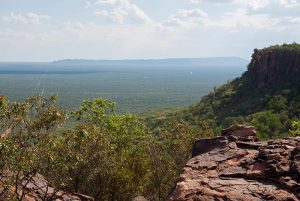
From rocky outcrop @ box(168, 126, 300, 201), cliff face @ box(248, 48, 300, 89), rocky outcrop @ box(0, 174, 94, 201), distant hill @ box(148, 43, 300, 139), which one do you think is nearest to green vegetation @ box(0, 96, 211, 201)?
rocky outcrop @ box(0, 174, 94, 201)

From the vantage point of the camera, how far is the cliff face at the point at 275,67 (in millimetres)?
108000

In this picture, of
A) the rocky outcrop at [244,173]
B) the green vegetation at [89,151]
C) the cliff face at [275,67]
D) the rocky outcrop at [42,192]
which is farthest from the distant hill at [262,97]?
the rocky outcrop at [244,173]

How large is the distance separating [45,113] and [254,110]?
78.0 metres

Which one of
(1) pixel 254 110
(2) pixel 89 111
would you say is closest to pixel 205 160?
(2) pixel 89 111

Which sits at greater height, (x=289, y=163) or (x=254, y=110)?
(x=289, y=163)

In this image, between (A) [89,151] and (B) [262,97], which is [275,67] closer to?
(B) [262,97]

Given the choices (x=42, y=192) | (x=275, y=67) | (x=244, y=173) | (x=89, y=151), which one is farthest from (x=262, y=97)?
(x=244, y=173)

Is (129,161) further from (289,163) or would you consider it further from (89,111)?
(289,163)

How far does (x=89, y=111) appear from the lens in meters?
43.0

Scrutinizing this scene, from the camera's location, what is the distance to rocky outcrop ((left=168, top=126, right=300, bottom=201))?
18.1m

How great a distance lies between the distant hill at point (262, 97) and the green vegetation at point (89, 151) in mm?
39505

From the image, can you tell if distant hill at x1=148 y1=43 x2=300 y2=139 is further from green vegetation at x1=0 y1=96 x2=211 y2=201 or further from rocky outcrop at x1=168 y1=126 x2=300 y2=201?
rocky outcrop at x1=168 y1=126 x2=300 y2=201

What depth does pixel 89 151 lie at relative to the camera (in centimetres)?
2669

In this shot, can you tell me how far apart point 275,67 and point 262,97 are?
16571 mm
